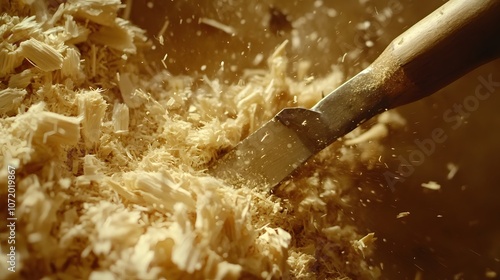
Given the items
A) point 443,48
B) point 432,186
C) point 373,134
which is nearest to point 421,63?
point 443,48

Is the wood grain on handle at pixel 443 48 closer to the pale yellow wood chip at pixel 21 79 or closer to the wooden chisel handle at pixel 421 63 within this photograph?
the wooden chisel handle at pixel 421 63

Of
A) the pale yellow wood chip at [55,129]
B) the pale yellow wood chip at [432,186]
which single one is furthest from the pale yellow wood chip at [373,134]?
the pale yellow wood chip at [55,129]

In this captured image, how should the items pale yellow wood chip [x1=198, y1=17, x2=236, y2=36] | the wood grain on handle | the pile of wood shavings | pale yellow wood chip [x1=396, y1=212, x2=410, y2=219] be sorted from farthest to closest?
pale yellow wood chip [x1=198, y1=17, x2=236, y2=36], pale yellow wood chip [x1=396, y1=212, x2=410, y2=219], the wood grain on handle, the pile of wood shavings

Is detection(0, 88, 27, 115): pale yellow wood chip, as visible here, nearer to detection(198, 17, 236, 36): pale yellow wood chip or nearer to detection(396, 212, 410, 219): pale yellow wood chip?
detection(198, 17, 236, 36): pale yellow wood chip

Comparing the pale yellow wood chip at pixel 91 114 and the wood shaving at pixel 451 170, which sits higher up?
the pale yellow wood chip at pixel 91 114

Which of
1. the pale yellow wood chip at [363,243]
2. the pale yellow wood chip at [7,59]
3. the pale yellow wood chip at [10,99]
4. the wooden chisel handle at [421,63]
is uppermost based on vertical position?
the pale yellow wood chip at [7,59]

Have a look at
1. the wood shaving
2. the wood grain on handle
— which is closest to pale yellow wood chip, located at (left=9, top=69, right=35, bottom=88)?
the wood grain on handle

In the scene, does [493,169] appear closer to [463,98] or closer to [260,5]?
[463,98]
